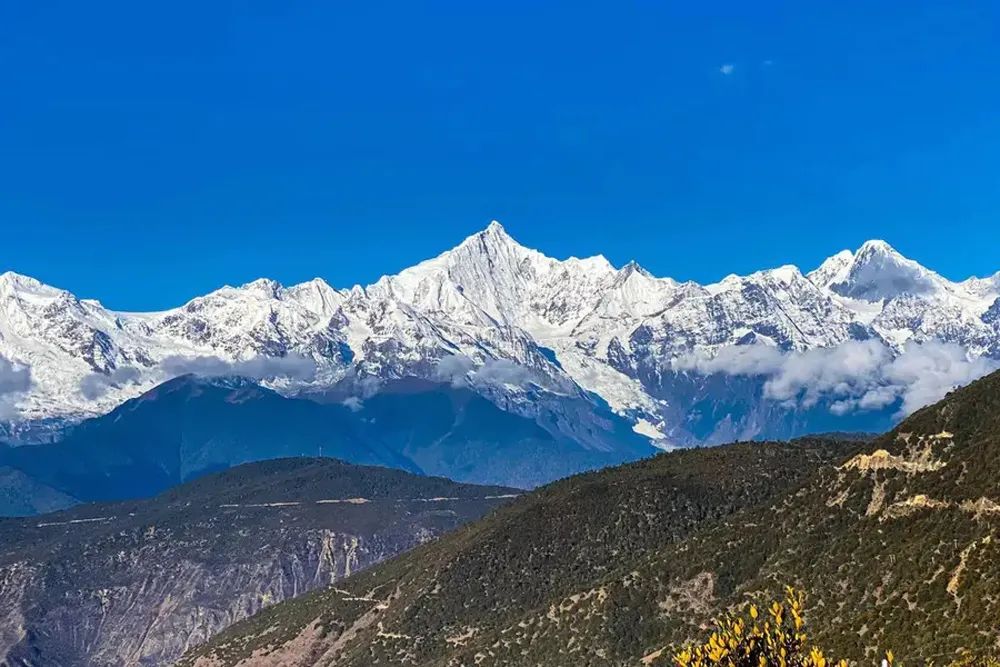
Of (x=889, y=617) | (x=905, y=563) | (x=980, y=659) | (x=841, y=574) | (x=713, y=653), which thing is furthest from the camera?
(x=841, y=574)

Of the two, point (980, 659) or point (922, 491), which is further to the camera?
point (922, 491)

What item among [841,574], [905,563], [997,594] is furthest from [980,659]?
[841,574]

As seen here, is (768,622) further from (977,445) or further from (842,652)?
(977,445)

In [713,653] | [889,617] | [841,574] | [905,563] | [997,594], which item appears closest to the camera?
[713,653]

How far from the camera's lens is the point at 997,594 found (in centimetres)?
15475

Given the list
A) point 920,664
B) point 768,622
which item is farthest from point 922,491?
point 768,622

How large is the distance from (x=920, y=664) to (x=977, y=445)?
61.4 meters

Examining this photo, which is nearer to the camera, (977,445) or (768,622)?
(768,622)

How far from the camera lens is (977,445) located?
19788 cm

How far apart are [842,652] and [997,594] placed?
70.1 feet

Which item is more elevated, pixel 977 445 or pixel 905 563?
pixel 977 445

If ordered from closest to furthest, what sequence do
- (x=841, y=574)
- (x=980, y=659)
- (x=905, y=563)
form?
(x=980, y=659)
(x=905, y=563)
(x=841, y=574)

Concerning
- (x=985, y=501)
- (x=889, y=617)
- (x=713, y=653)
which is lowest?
(x=713, y=653)

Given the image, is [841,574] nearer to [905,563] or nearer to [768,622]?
[905,563]
